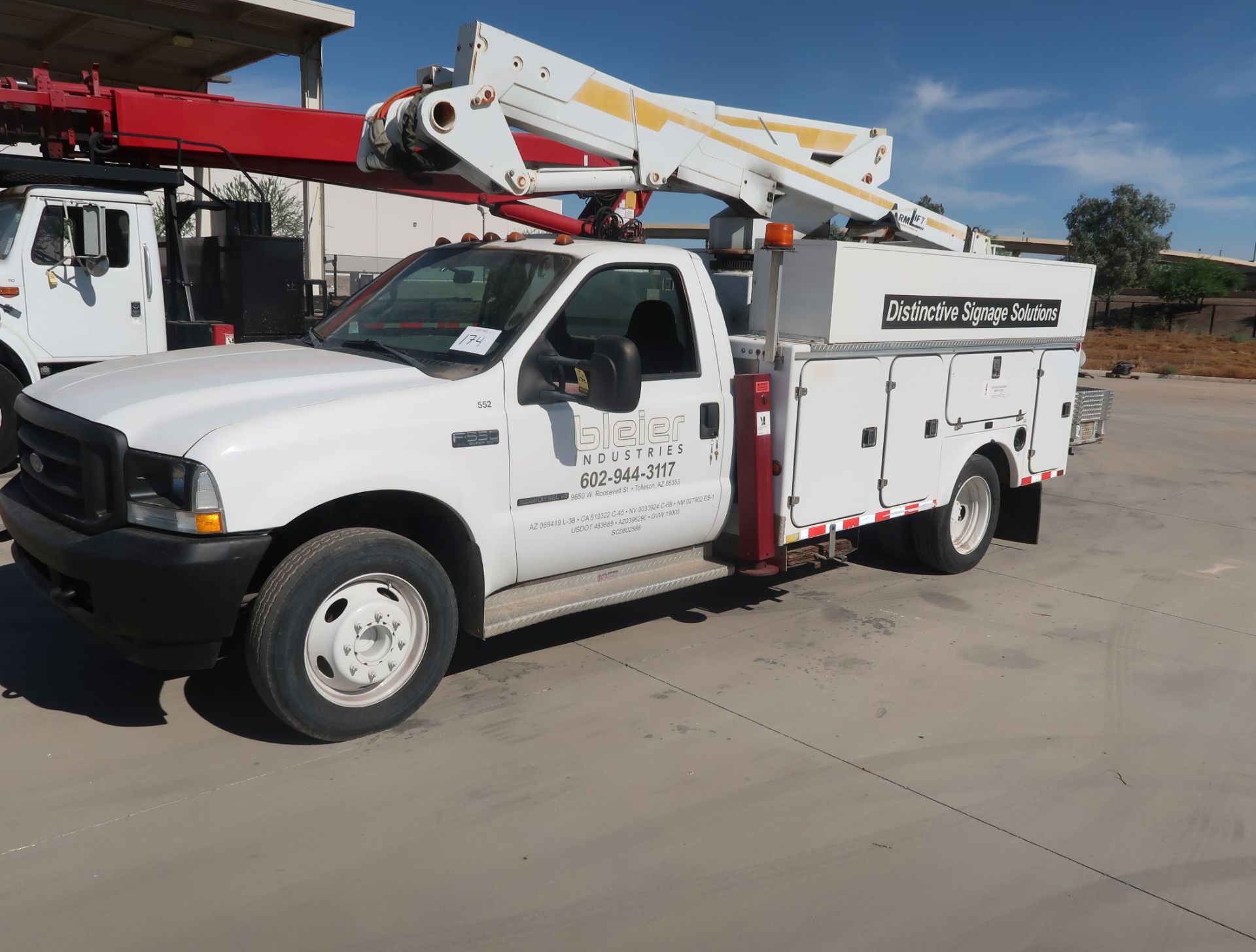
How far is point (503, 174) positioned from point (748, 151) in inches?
75.1

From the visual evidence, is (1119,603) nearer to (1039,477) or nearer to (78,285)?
(1039,477)

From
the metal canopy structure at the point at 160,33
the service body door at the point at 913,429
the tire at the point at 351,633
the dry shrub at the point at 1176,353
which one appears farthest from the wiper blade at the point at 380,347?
the dry shrub at the point at 1176,353

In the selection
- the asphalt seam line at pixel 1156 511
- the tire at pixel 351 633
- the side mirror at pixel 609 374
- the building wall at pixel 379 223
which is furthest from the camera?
the building wall at pixel 379 223

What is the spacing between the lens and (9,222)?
864 cm

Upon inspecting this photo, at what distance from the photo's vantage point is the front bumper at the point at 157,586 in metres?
3.67

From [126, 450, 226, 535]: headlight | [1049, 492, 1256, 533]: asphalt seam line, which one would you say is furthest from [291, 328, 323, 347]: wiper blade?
[1049, 492, 1256, 533]: asphalt seam line

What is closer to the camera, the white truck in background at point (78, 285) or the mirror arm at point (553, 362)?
the mirror arm at point (553, 362)

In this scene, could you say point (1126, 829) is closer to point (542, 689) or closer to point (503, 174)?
point (542, 689)

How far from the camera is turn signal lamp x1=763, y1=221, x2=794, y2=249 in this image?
527cm

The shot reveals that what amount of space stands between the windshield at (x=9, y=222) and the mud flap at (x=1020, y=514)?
26.8ft

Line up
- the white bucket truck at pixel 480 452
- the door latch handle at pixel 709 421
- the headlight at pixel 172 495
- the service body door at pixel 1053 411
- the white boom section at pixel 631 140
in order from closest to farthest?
the headlight at pixel 172 495
the white bucket truck at pixel 480 452
the white boom section at pixel 631 140
the door latch handle at pixel 709 421
the service body door at pixel 1053 411

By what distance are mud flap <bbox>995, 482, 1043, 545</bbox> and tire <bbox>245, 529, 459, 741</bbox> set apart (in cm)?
493

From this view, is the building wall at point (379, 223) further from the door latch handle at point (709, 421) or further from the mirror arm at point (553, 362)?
the mirror arm at point (553, 362)

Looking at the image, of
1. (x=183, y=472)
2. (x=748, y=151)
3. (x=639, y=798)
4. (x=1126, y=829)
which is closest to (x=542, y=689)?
(x=639, y=798)
